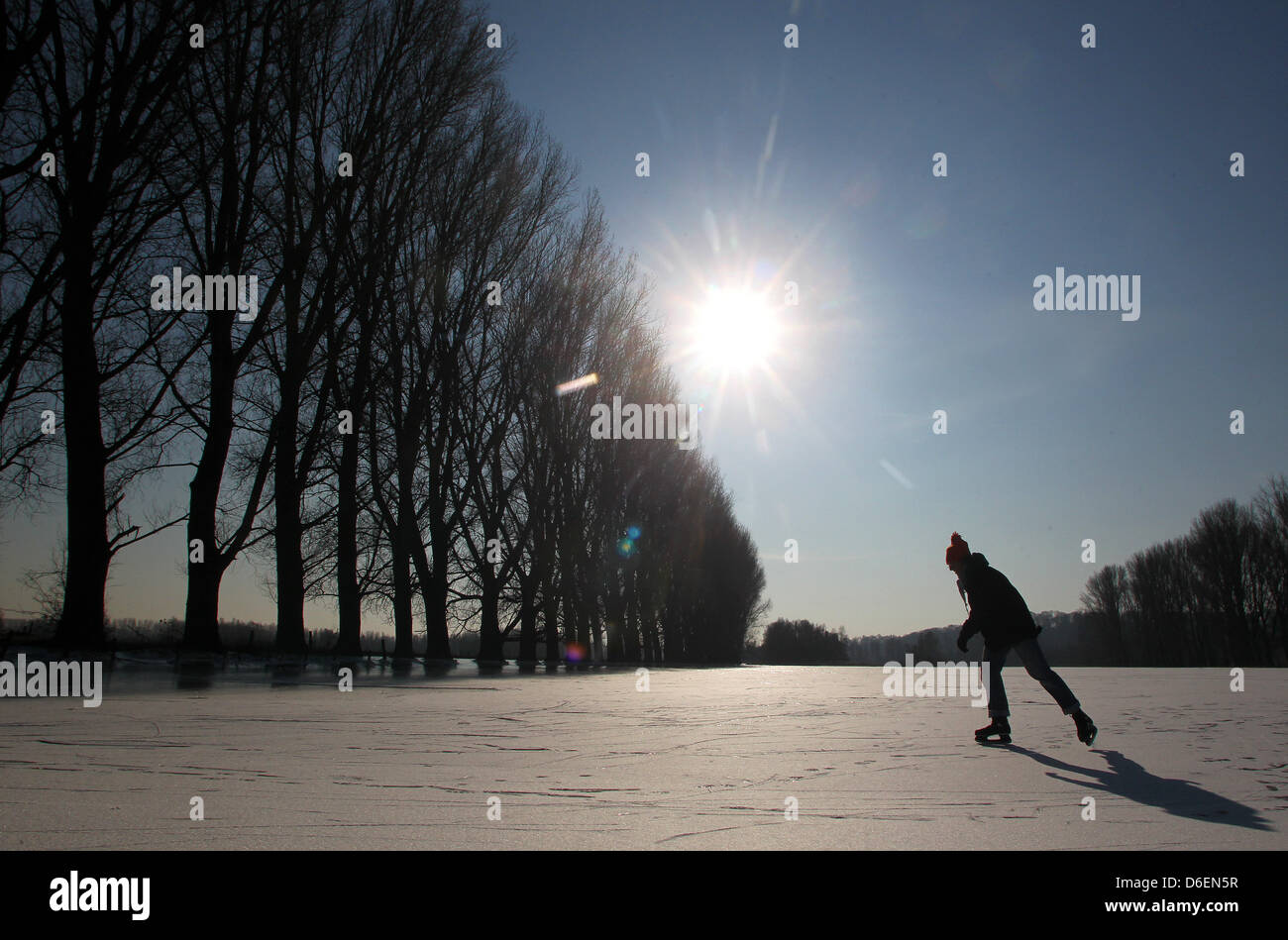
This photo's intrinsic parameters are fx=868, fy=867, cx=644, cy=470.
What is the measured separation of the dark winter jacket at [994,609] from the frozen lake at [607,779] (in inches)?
33.0

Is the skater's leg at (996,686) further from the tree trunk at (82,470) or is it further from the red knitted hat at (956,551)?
the tree trunk at (82,470)

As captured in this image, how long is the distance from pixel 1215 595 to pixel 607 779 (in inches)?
2560

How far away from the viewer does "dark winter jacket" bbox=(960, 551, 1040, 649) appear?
6.80 metres

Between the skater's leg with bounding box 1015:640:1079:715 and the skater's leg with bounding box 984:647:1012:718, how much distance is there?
149 millimetres

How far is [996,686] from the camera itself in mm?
6824

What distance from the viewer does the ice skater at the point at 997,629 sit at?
666 centimetres

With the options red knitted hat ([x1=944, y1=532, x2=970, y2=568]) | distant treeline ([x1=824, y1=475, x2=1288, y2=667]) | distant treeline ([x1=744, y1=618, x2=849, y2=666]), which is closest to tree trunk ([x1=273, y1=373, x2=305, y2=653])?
red knitted hat ([x1=944, y1=532, x2=970, y2=568])

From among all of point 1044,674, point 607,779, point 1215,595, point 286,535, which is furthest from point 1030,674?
point 1215,595

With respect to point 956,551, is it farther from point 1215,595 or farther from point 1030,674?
point 1215,595

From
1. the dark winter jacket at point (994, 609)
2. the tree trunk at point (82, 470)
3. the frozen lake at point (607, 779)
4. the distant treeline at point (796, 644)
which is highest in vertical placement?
the tree trunk at point (82, 470)

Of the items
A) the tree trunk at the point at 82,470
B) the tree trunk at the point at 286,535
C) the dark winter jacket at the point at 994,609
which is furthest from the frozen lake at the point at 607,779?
the tree trunk at the point at 286,535

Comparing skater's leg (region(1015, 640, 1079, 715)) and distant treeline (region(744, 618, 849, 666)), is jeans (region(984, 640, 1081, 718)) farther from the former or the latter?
distant treeline (region(744, 618, 849, 666))
